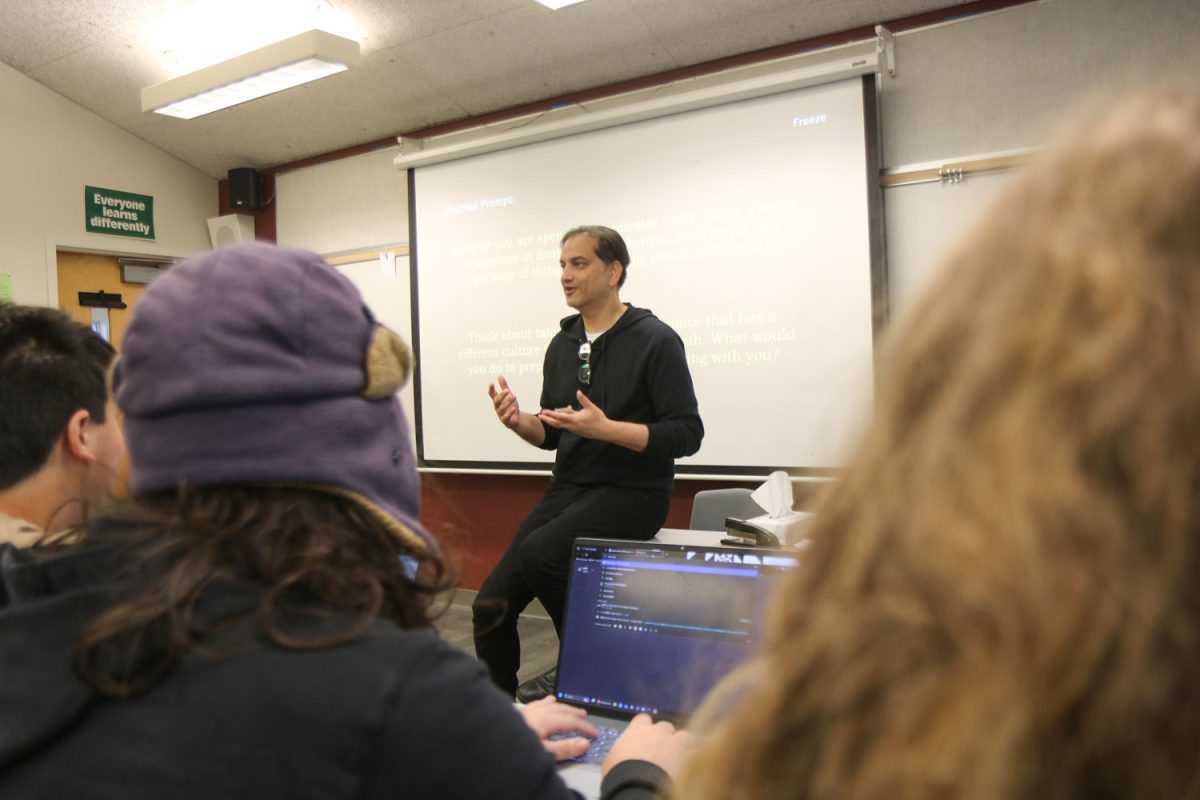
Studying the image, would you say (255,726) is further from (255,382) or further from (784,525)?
(784,525)

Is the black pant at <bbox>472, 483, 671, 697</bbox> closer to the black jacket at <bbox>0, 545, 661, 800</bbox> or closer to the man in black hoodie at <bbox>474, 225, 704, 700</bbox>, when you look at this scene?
the man in black hoodie at <bbox>474, 225, 704, 700</bbox>

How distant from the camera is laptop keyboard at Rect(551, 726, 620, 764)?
109 centimetres

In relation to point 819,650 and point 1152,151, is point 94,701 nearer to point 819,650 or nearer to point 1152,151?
point 819,650

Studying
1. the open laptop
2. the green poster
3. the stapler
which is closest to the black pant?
the stapler

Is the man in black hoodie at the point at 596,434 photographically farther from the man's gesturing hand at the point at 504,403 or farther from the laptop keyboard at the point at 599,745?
the laptop keyboard at the point at 599,745

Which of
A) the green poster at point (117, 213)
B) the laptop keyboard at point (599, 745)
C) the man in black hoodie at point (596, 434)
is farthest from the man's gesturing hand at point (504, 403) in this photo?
the green poster at point (117, 213)

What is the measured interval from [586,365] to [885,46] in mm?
1976

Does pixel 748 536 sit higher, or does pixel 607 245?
pixel 607 245

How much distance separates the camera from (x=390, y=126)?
4645mm

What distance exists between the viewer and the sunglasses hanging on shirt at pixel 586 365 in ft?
8.47

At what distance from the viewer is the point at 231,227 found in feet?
17.5

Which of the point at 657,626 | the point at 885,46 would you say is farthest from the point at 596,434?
the point at 885,46

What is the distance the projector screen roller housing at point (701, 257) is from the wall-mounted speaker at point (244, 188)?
4.40 feet

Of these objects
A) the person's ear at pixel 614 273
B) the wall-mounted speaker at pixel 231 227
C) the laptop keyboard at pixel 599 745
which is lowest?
the laptop keyboard at pixel 599 745
